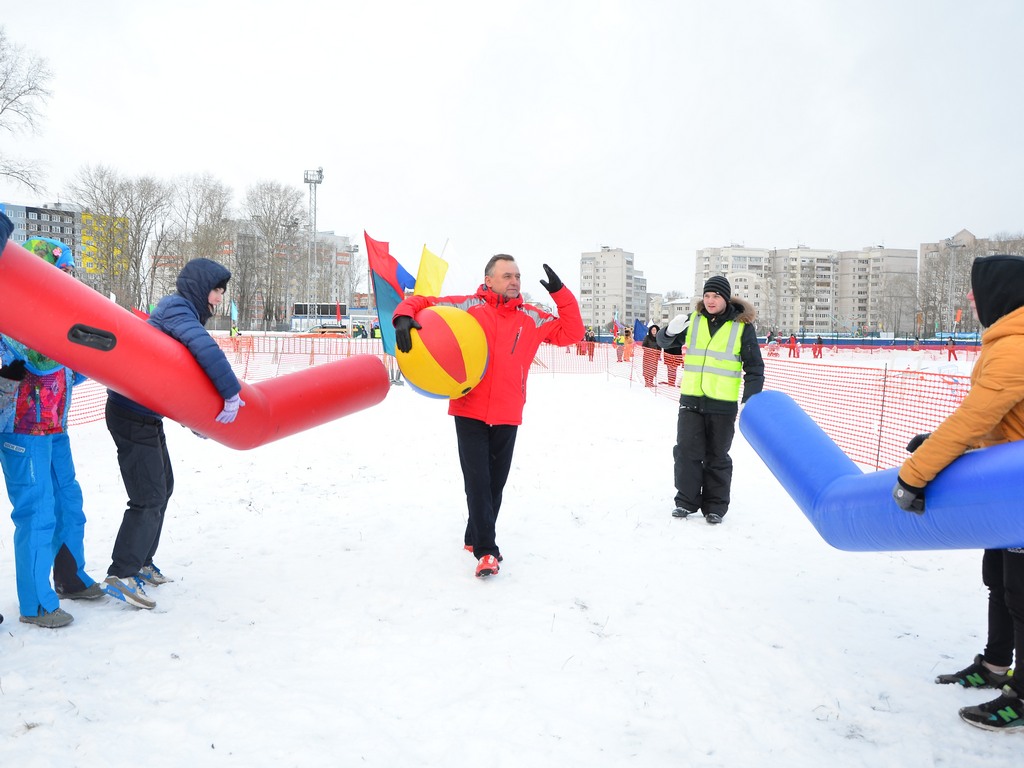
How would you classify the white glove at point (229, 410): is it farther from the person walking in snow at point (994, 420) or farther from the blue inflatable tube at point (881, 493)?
the person walking in snow at point (994, 420)

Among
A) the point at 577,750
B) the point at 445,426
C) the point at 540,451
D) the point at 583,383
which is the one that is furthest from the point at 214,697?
the point at 583,383

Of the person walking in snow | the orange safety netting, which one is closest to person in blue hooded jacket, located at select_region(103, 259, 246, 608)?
the person walking in snow

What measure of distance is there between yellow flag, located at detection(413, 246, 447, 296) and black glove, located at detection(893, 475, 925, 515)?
11198mm

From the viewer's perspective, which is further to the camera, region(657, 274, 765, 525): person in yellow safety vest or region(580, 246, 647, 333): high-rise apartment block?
region(580, 246, 647, 333): high-rise apartment block

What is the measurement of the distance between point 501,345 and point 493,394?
34cm

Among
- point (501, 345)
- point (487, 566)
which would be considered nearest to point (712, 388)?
point (501, 345)

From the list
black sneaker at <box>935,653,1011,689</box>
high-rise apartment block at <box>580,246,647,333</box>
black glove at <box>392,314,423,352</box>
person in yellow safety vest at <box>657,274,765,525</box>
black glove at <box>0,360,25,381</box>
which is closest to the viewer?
black sneaker at <box>935,653,1011,689</box>

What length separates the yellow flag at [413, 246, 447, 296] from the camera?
43.9 feet

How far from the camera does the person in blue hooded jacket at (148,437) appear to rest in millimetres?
3496

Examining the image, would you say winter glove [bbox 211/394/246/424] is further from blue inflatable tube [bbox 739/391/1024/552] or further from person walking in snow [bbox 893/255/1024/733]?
person walking in snow [bbox 893/255/1024/733]

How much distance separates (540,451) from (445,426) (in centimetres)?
264

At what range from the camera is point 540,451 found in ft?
28.8

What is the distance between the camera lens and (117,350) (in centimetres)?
310

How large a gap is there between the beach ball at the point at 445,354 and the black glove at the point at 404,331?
1.0 inches
